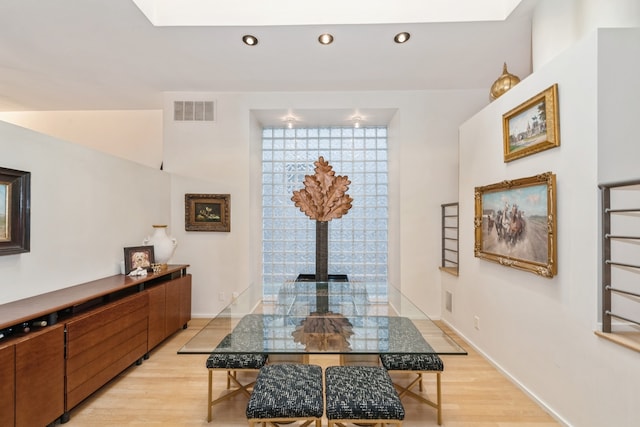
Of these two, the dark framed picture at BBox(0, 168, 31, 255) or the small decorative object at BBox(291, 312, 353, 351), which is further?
the dark framed picture at BBox(0, 168, 31, 255)

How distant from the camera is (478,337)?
297cm

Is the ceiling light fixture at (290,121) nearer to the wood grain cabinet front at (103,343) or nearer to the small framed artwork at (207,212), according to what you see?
the small framed artwork at (207,212)

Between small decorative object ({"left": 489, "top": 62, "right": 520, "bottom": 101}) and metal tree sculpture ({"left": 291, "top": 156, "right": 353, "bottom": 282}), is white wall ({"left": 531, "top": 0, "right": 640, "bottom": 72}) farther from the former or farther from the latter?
metal tree sculpture ({"left": 291, "top": 156, "right": 353, "bottom": 282})

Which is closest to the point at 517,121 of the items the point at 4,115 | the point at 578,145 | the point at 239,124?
the point at 578,145

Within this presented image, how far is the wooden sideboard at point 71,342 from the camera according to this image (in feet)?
5.33

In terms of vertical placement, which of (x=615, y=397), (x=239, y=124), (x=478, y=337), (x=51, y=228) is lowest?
(x=478, y=337)

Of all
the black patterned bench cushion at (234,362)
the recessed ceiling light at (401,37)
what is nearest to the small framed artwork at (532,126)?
the recessed ceiling light at (401,37)

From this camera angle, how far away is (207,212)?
158 inches

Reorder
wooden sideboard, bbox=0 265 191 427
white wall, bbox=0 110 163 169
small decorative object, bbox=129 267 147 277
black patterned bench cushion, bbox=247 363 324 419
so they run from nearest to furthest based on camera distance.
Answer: black patterned bench cushion, bbox=247 363 324 419 < wooden sideboard, bbox=0 265 191 427 < small decorative object, bbox=129 267 147 277 < white wall, bbox=0 110 163 169

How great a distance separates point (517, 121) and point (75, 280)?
3.74m

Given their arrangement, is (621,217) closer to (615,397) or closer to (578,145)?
(578,145)

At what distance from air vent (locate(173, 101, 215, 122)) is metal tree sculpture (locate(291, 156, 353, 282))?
1.88 m

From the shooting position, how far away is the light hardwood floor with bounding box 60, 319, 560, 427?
1.99m

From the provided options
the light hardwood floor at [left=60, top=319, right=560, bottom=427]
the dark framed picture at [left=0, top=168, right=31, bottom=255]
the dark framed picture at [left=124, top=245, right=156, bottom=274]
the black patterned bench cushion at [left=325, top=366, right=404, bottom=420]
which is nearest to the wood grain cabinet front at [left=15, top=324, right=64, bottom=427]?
the light hardwood floor at [left=60, top=319, right=560, bottom=427]
